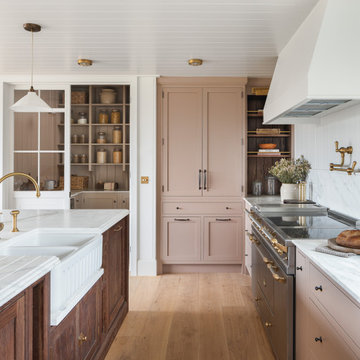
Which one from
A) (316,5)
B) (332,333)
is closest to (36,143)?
(316,5)

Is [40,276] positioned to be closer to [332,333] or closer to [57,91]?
[332,333]

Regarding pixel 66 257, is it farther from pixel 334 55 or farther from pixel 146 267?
pixel 146 267

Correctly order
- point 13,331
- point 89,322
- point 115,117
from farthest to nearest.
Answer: point 115,117, point 89,322, point 13,331

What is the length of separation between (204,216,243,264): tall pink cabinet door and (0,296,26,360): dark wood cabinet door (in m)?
3.24

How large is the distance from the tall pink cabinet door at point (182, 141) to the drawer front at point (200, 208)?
0.43ft

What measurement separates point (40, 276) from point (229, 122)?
336 cm

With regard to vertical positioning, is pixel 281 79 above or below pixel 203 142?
above

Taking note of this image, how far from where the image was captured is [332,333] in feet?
4.87

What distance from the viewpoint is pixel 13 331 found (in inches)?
47.8

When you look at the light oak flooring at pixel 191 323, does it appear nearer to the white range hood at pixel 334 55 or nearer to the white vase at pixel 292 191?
the white vase at pixel 292 191

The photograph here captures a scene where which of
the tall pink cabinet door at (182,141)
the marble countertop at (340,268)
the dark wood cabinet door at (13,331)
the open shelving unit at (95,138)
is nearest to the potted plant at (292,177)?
the tall pink cabinet door at (182,141)

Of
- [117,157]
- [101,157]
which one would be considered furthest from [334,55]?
[101,157]

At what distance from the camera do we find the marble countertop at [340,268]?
1.27 meters

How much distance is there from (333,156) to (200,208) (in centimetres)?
177
